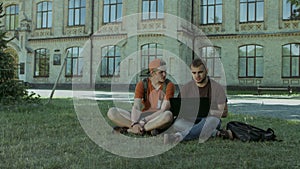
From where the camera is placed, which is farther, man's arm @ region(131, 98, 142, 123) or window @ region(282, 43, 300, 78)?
window @ region(282, 43, 300, 78)

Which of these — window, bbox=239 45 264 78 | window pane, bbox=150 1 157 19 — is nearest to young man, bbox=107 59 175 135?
window, bbox=239 45 264 78

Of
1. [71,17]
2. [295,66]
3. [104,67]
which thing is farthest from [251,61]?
[71,17]

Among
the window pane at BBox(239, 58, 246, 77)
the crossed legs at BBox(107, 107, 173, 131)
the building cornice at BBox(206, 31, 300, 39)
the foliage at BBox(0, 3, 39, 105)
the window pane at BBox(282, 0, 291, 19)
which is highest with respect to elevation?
the window pane at BBox(282, 0, 291, 19)

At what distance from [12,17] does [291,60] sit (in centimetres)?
2385

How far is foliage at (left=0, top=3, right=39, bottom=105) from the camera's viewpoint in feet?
28.7

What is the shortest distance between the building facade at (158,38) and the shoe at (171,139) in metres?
16.6

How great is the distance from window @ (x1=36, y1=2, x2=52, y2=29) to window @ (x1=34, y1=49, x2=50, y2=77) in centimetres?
225

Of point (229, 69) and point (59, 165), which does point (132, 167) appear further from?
point (229, 69)

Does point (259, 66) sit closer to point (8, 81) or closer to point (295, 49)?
point (295, 49)

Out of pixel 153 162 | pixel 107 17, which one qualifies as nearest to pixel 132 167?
pixel 153 162

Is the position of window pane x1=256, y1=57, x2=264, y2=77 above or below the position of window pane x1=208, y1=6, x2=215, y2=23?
below

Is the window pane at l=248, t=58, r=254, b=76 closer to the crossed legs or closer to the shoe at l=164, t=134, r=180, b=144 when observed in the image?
the crossed legs

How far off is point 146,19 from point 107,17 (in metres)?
4.23

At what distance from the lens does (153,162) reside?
3.40 meters
